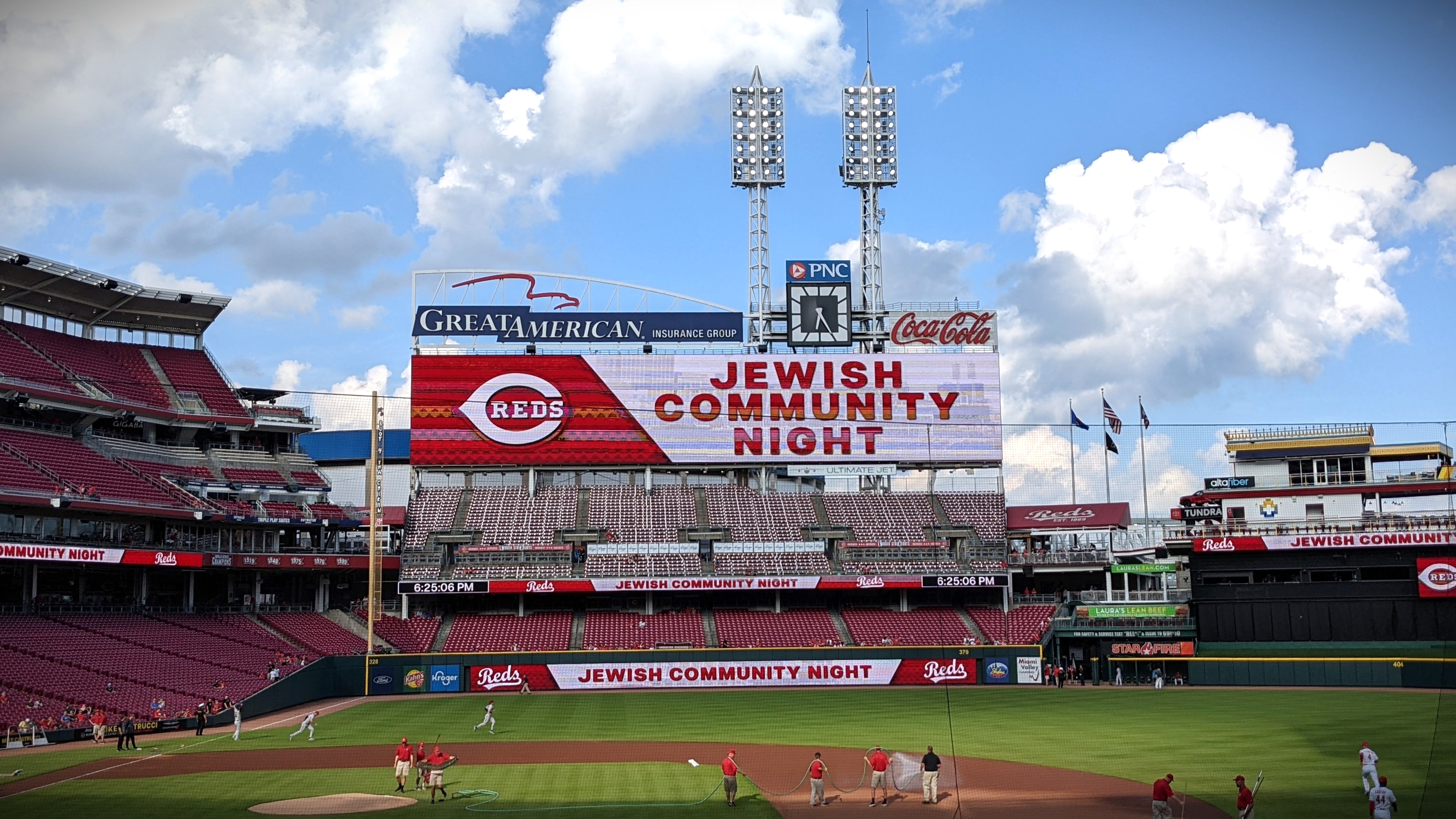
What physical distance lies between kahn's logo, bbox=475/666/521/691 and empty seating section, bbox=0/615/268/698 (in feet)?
32.5

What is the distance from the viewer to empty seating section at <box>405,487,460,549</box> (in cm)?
6769

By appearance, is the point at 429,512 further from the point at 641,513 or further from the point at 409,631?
the point at 641,513

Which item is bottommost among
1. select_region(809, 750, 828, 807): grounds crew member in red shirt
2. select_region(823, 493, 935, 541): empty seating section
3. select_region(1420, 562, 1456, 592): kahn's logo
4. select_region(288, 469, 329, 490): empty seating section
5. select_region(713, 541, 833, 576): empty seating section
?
select_region(809, 750, 828, 807): grounds crew member in red shirt

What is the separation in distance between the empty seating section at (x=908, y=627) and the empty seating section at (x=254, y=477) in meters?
33.3

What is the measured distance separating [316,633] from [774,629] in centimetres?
2348

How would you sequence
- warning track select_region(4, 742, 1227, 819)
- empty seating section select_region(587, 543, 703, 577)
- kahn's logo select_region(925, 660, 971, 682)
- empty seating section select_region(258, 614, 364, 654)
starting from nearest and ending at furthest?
warning track select_region(4, 742, 1227, 819) < kahn's logo select_region(925, 660, 971, 682) < empty seating section select_region(258, 614, 364, 654) < empty seating section select_region(587, 543, 703, 577)

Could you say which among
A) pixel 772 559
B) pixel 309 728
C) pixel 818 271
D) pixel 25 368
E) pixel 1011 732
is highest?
Answer: pixel 818 271

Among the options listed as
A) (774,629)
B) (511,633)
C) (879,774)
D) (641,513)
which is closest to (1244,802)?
(879,774)

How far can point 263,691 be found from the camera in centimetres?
4938

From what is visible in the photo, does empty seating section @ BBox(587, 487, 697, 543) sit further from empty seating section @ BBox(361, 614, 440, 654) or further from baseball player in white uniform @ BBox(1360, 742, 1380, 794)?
baseball player in white uniform @ BBox(1360, 742, 1380, 794)

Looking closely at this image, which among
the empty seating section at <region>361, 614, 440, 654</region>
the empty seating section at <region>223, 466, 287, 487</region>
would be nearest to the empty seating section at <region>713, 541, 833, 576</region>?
the empty seating section at <region>361, 614, 440, 654</region>

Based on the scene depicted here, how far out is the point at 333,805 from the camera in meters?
28.5

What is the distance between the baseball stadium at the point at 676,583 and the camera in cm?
3325

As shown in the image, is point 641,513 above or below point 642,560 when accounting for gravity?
above
